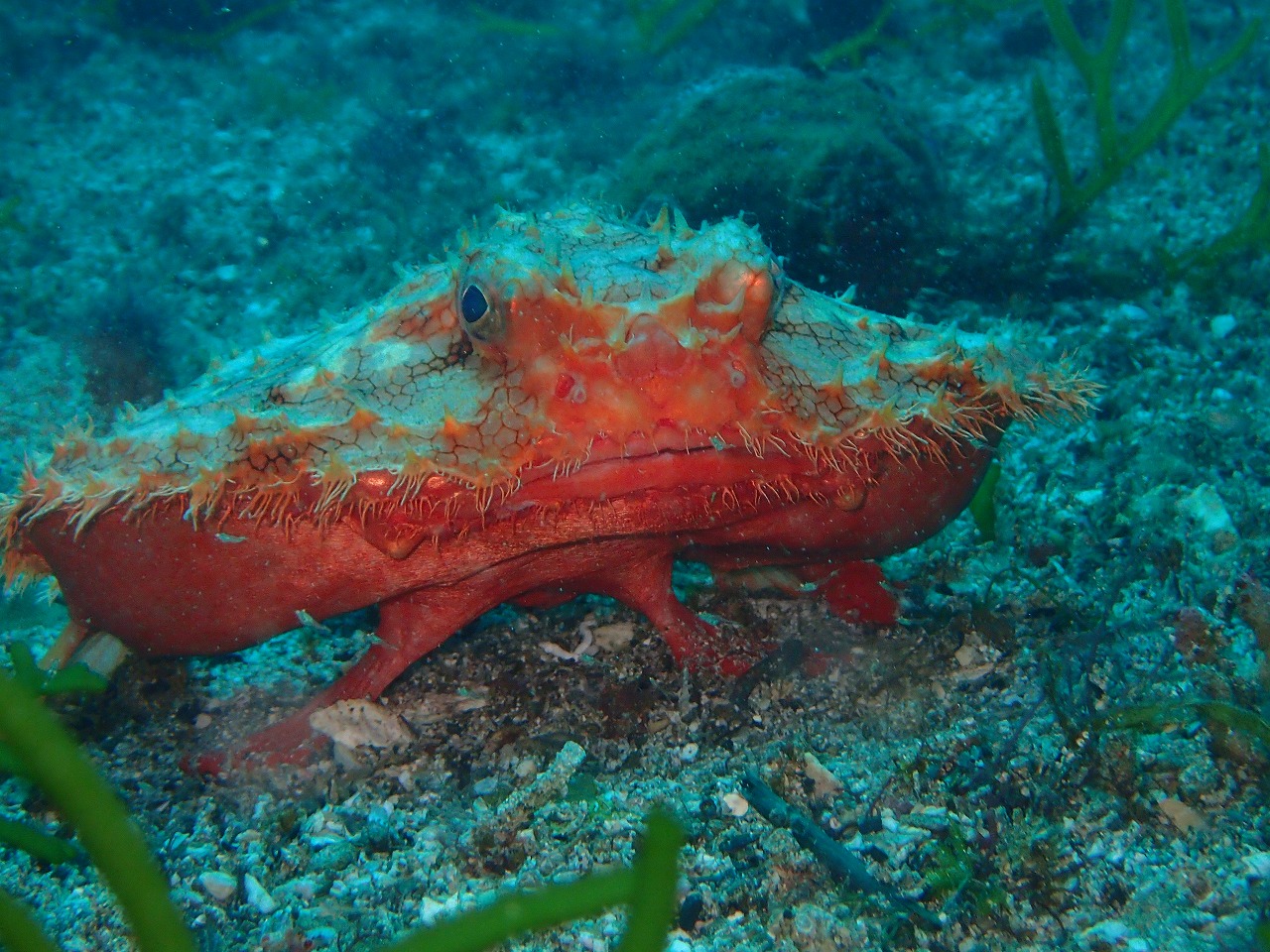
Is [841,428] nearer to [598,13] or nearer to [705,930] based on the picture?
[705,930]

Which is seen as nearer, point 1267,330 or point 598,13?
point 1267,330

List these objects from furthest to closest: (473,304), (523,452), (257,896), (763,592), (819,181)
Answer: (819,181), (763,592), (473,304), (257,896), (523,452)

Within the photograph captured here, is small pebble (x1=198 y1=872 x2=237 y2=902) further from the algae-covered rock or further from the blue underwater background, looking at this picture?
the algae-covered rock

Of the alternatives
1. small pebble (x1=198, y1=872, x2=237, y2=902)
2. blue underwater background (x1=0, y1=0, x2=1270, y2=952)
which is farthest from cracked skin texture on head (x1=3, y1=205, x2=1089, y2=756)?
small pebble (x1=198, y1=872, x2=237, y2=902)

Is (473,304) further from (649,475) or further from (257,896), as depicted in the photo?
(257,896)

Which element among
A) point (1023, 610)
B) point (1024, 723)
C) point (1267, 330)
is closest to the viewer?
point (1024, 723)

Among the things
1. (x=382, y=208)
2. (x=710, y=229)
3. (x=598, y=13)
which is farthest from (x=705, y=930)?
(x=598, y=13)

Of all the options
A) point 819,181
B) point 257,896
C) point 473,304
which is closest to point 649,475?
point 473,304
